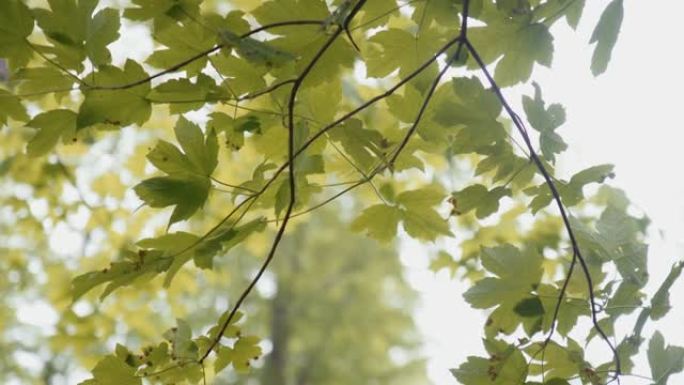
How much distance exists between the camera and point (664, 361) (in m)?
0.74

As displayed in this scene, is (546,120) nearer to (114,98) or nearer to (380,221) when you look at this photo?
(380,221)

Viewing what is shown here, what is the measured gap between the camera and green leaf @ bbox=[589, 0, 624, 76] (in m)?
0.70

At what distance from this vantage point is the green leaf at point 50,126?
2.67ft

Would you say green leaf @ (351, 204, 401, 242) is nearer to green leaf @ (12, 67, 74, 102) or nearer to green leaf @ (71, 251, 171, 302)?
green leaf @ (71, 251, 171, 302)

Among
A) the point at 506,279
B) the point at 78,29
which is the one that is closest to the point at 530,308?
the point at 506,279

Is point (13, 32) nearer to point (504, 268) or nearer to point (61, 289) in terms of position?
point (504, 268)

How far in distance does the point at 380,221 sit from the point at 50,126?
1.44 ft

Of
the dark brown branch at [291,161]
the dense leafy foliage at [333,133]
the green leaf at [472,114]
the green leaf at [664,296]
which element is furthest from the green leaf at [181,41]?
the green leaf at [664,296]

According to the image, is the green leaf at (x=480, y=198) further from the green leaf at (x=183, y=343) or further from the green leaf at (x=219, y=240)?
the green leaf at (x=183, y=343)

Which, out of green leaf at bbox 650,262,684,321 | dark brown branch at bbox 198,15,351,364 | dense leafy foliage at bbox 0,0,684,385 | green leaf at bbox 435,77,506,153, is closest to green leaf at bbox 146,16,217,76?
dense leafy foliage at bbox 0,0,684,385

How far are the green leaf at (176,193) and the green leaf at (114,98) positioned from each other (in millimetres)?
90

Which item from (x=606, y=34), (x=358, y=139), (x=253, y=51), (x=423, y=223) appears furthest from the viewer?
(x=423, y=223)

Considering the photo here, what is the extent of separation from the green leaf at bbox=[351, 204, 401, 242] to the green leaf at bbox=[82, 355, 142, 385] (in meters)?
0.36

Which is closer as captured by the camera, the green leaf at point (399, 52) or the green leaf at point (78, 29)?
the green leaf at point (78, 29)
